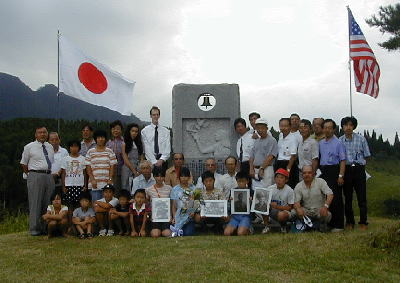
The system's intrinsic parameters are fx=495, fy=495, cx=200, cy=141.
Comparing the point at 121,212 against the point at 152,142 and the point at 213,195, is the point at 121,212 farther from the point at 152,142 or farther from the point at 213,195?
the point at 152,142

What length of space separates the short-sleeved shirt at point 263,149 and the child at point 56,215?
125 inches

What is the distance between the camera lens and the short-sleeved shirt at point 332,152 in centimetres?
771

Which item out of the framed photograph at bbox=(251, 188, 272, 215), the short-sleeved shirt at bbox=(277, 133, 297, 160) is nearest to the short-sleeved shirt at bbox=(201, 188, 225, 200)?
the framed photograph at bbox=(251, 188, 272, 215)

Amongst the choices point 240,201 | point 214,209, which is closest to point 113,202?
point 214,209

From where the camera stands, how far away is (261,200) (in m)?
7.60

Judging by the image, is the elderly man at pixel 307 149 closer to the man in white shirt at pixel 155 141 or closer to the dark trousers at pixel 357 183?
the dark trousers at pixel 357 183

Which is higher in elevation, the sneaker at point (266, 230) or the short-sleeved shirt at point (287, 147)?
the short-sleeved shirt at point (287, 147)

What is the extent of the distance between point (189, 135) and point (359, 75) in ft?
13.1

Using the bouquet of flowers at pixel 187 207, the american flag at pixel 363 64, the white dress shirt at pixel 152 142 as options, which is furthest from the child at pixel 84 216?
the american flag at pixel 363 64

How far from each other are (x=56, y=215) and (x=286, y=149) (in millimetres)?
3807

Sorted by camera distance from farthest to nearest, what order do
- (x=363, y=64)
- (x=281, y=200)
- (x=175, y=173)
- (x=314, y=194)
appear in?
(x=363, y=64), (x=175, y=173), (x=281, y=200), (x=314, y=194)

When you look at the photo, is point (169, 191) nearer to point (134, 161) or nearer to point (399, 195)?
point (134, 161)

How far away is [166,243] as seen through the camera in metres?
6.80

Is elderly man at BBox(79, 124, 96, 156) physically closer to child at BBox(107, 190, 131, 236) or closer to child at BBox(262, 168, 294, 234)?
child at BBox(107, 190, 131, 236)
